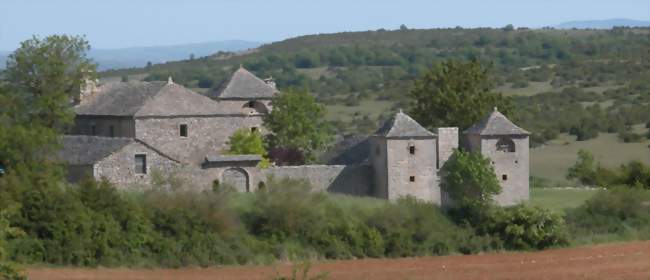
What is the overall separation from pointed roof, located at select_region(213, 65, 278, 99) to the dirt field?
1347cm

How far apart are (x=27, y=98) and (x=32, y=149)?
5680mm

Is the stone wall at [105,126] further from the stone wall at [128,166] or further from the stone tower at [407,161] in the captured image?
the stone tower at [407,161]

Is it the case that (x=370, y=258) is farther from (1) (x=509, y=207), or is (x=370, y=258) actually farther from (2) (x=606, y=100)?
(2) (x=606, y=100)

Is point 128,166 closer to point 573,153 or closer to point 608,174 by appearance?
point 608,174

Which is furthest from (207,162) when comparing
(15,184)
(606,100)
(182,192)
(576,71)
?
(576,71)

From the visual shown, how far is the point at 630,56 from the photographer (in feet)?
443

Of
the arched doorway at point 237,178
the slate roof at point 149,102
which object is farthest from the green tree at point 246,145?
the arched doorway at point 237,178

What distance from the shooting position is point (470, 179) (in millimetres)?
53875

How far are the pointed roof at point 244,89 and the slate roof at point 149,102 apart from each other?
3.63 ft

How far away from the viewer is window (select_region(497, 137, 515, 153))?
181ft

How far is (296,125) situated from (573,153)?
2469cm

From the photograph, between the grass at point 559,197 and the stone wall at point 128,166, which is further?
the grass at point 559,197

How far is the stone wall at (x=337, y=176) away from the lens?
5503cm

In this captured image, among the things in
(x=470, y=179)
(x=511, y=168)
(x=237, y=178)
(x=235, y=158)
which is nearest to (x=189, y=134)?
(x=235, y=158)
